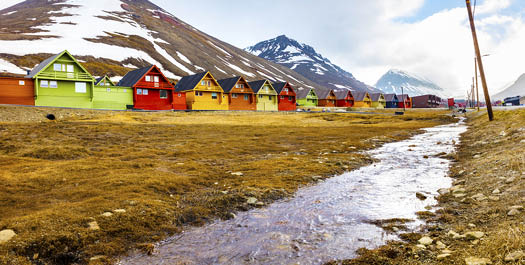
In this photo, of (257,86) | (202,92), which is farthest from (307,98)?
(202,92)

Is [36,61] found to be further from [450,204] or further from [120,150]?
[450,204]

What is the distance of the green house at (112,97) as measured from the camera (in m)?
55.7

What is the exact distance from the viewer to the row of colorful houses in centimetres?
4897

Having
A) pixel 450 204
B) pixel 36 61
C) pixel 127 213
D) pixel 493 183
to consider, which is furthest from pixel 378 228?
pixel 36 61

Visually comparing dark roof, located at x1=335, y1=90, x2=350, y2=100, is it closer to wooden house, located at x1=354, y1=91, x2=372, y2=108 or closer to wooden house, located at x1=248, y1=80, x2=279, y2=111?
wooden house, located at x1=354, y1=91, x2=372, y2=108

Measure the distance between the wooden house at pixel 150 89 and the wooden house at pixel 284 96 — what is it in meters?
34.6

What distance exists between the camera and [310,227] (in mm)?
7480

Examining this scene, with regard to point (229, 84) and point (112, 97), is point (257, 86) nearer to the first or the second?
point (229, 84)

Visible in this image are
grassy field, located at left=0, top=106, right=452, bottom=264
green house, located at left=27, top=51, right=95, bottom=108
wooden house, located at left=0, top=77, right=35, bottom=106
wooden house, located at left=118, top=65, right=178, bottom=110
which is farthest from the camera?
wooden house, located at left=118, top=65, right=178, bottom=110

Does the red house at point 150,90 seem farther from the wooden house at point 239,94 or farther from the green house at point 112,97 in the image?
the wooden house at point 239,94

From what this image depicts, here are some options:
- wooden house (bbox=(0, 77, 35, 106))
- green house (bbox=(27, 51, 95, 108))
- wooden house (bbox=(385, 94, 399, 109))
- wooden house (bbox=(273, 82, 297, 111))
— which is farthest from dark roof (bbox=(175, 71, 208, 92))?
wooden house (bbox=(385, 94, 399, 109))

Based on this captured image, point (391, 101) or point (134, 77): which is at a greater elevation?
point (134, 77)

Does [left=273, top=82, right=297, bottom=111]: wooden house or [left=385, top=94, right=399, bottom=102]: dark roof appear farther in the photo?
[left=385, top=94, right=399, bottom=102]: dark roof

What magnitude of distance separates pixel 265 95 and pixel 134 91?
119 feet
